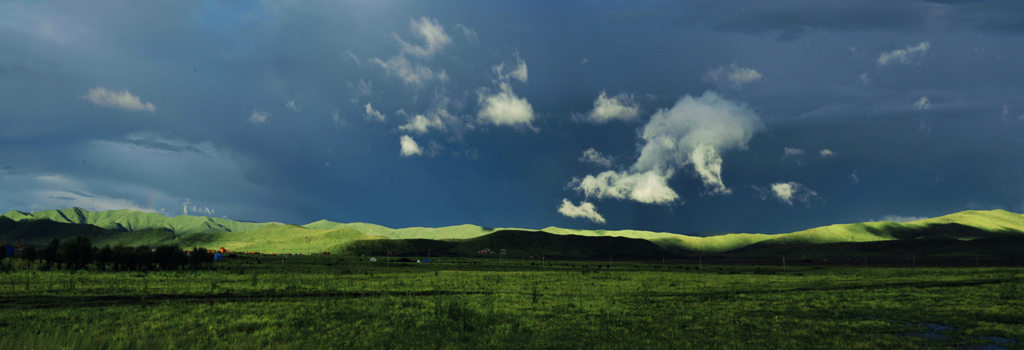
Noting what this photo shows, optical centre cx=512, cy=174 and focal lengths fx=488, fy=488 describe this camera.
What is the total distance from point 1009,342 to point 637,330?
A: 14747 millimetres

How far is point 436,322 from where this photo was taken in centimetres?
2514

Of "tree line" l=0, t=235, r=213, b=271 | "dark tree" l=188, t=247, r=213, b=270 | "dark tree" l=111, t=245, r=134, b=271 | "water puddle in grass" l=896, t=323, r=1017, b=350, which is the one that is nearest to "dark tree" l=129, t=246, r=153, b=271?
"tree line" l=0, t=235, r=213, b=271

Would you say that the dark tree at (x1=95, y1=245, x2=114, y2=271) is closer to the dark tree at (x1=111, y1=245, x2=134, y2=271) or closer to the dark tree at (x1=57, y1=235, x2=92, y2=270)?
the dark tree at (x1=111, y1=245, x2=134, y2=271)

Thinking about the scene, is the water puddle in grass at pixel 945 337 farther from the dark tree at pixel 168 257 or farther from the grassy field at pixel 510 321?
the dark tree at pixel 168 257

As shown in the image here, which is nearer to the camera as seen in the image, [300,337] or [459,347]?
[459,347]

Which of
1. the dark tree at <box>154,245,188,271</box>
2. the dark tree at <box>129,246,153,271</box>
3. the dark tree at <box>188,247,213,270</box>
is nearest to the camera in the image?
the dark tree at <box>129,246,153,271</box>

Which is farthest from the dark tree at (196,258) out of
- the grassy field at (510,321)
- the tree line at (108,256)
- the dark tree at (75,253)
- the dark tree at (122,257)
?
the grassy field at (510,321)

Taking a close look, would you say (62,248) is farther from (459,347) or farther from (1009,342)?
(1009,342)

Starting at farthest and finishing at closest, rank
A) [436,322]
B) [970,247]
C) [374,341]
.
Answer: [970,247] < [436,322] < [374,341]

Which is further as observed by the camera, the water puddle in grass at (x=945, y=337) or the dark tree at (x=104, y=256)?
the dark tree at (x=104, y=256)

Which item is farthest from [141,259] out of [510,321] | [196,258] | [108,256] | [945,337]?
[945,337]

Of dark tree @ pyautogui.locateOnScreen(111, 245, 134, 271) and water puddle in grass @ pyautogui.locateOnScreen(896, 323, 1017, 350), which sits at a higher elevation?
dark tree @ pyautogui.locateOnScreen(111, 245, 134, 271)

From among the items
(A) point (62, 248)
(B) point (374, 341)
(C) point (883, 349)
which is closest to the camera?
(C) point (883, 349)

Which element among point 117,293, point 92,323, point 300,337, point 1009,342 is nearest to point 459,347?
point 300,337
